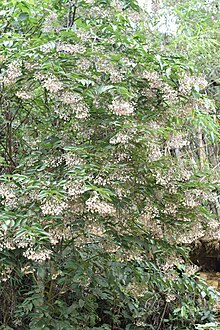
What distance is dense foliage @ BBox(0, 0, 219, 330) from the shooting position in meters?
1.83

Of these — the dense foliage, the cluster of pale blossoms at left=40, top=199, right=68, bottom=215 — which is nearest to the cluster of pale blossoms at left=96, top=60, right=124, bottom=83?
the dense foliage

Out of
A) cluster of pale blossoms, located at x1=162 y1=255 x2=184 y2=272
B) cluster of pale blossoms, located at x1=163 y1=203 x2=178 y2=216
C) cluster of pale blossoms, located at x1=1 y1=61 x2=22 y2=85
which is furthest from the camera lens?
cluster of pale blossoms, located at x1=162 y1=255 x2=184 y2=272

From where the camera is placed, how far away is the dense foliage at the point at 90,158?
6.02 feet

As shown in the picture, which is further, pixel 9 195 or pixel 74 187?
pixel 9 195

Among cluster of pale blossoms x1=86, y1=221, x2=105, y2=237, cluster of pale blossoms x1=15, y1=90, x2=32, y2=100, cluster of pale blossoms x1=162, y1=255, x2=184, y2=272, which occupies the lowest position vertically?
cluster of pale blossoms x1=162, y1=255, x2=184, y2=272

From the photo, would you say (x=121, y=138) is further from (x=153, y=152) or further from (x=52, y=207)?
(x=52, y=207)

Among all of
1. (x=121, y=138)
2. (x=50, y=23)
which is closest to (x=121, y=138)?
(x=121, y=138)

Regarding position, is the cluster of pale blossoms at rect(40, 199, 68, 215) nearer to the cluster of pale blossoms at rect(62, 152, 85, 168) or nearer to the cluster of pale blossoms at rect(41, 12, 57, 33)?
the cluster of pale blossoms at rect(62, 152, 85, 168)

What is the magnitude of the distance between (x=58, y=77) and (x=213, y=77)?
291 centimetres

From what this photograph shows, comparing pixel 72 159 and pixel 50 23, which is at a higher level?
pixel 50 23

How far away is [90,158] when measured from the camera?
1.86 metres

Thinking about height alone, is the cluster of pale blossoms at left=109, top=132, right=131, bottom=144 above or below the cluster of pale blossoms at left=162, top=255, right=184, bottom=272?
above

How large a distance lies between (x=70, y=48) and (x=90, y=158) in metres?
0.54

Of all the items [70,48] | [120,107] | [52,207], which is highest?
[70,48]
